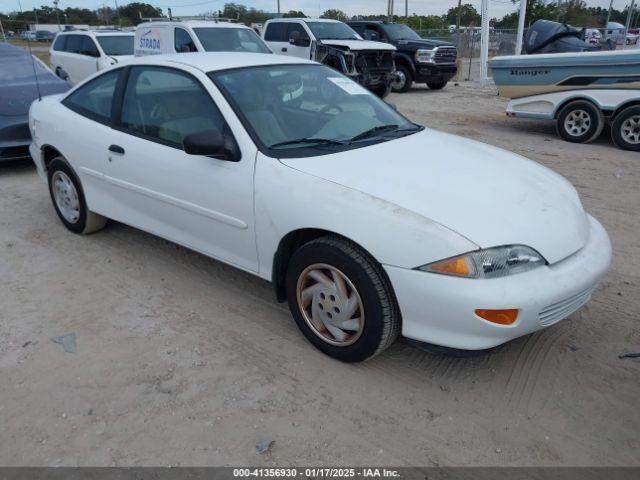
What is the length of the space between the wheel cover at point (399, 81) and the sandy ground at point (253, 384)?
12.2 meters

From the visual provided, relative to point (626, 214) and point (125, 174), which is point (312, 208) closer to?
point (125, 174)

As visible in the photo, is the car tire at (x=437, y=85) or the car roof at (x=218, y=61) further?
the car tire at (x=437, y=85)

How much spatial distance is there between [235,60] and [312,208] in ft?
5.18

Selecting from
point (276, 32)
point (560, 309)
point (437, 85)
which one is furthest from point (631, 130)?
point (276, 32)

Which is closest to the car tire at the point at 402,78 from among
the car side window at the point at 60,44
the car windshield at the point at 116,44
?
the car windshield at the point at 116,44

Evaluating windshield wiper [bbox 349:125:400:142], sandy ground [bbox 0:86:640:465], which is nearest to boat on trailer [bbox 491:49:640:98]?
sandy ground [bbox 0:86:640:465]

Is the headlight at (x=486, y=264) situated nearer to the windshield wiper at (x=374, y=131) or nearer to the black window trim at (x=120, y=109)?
the windshield wiper at (x=374, y=131)

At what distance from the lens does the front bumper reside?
251 cm

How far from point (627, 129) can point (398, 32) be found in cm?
896

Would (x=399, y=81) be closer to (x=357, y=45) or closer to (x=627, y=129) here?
(x=357, y=45)

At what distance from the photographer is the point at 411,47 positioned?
1501 centimetres

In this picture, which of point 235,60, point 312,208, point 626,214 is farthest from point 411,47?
point 312,208

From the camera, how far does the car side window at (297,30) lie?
Result: 13.1 m

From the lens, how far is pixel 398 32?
15.6m
